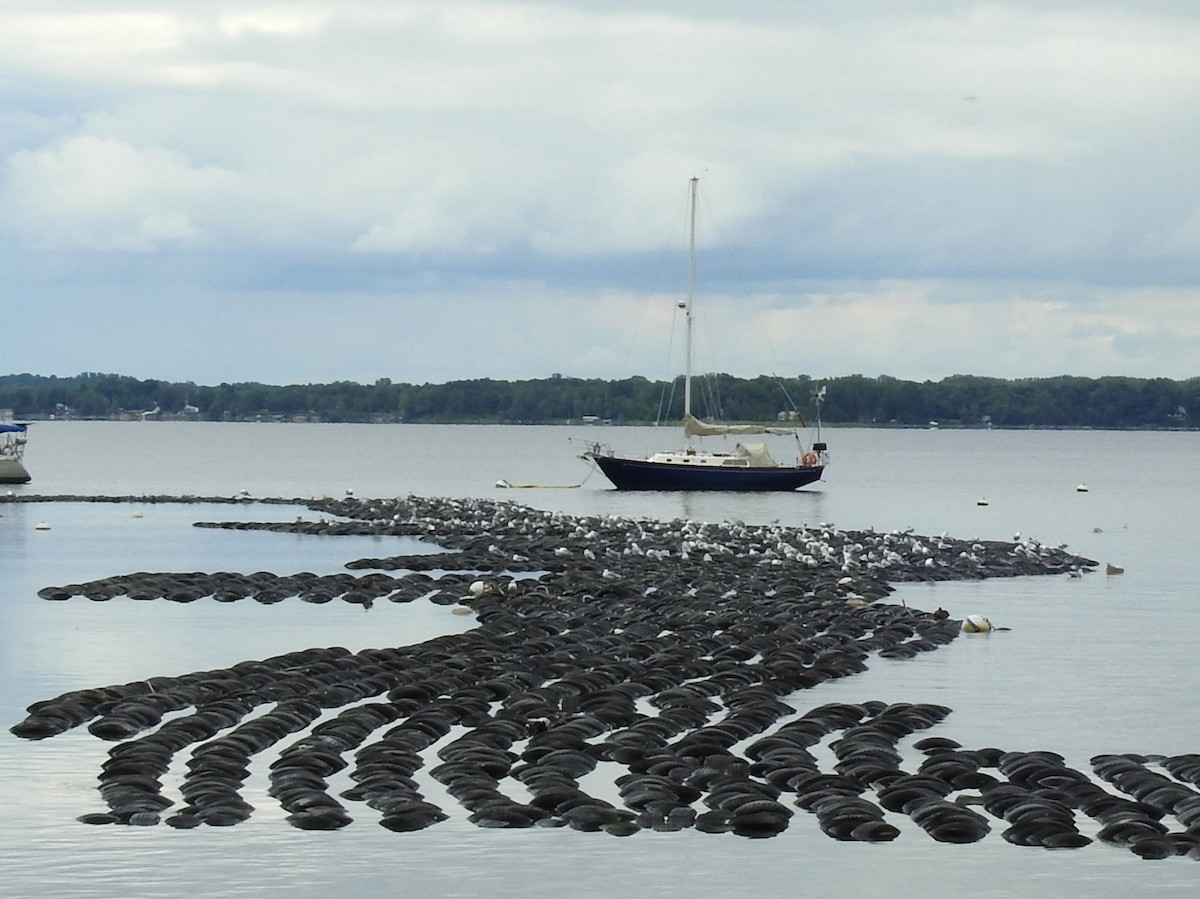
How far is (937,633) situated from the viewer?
38375 millimetres

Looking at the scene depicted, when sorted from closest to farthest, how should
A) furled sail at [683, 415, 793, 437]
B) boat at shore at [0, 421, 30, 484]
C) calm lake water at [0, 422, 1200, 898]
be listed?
1. calm lake water at [0, 422, 1200, 898]
2. furled sail at [683, 415, 793, 437]
3. boat at shore at [0, 421, 30, 484]

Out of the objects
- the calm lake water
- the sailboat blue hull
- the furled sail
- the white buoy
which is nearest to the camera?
the calm lake water

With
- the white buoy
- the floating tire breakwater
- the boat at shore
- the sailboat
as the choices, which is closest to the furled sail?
the sailboat

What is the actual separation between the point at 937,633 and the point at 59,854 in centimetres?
2286

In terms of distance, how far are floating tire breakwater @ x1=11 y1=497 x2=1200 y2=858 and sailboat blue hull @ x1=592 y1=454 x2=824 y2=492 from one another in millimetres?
59668

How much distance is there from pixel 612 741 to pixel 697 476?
7941 centimetres

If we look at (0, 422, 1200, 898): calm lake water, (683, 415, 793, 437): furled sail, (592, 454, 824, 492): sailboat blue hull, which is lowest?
(0, 422, 1200, 898): calm lake water

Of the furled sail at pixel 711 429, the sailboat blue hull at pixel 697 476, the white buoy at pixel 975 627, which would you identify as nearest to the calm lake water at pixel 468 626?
the white buoy at pixel 975 627

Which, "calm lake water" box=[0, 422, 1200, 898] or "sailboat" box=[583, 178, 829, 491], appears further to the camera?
"sailboat" box=[583, 178, 829, 491]

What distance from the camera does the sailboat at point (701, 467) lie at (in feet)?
339

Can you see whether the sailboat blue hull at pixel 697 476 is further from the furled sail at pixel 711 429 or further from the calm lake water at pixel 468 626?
the calm lake water at pixel 468 626

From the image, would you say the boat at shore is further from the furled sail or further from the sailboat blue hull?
the furled sail

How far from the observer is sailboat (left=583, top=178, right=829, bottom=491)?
339 ft

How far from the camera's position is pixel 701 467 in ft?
339
